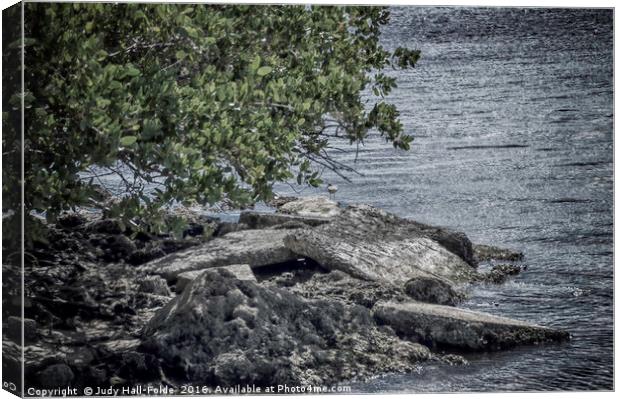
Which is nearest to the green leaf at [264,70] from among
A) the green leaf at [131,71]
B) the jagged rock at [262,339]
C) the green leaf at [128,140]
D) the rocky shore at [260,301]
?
the green leaf at [131,71]

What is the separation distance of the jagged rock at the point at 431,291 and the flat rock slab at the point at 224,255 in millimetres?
969

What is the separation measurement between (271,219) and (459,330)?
4.96 ft

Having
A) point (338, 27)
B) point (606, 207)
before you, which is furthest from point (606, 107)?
point (338, 27)

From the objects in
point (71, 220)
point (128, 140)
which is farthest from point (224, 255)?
Answer: point (128, 140)

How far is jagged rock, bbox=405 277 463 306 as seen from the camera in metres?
8.91

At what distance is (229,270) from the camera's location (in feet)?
28.8

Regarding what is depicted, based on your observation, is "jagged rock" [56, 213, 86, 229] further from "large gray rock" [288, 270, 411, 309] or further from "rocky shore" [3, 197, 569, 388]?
"large gray rock" [288, 270, 411, 309]

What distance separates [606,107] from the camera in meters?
8.98

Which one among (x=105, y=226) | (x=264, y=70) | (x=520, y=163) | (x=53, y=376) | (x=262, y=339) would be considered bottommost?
(x=53, y=376)

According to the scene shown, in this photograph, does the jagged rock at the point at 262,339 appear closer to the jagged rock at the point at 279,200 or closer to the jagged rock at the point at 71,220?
the jagged rock at the point at 279,200

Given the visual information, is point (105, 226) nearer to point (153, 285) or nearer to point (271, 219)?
point (153, 285)

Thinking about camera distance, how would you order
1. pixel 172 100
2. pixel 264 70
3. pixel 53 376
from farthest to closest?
pixel 53 376, pixel 264 70, pixel 172 100

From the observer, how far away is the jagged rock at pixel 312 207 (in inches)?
344

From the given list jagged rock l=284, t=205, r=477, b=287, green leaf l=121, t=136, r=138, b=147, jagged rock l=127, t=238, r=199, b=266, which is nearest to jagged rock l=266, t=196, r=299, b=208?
Answer: jagged rock l=284, t=205, r=477, b=287
